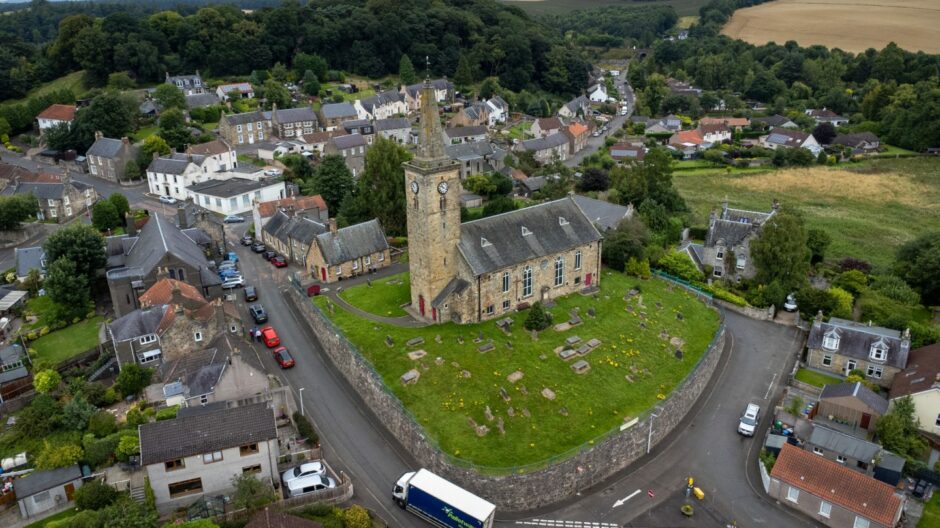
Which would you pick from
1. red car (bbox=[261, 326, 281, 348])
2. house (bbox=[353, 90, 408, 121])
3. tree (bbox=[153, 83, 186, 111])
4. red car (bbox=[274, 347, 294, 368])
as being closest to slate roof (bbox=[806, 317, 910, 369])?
red car (bbox=[274, 347, 294, 368])

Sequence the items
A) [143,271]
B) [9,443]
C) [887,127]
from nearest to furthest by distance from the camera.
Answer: [9,443], [143,271], [887,127]

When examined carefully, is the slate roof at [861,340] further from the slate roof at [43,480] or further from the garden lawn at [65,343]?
the garden lawn at [65,343]

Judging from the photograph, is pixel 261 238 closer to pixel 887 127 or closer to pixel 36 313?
pixel 36 313


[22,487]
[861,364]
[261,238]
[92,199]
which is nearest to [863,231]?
[861,364]

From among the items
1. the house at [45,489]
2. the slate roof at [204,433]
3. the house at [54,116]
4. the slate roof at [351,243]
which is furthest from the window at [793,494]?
the house at [54,116]

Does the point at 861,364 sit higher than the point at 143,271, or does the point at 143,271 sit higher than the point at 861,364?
the point at 143,271

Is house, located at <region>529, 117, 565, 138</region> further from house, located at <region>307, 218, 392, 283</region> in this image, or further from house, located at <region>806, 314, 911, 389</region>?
house, located at <region>806, 314, 911, 389</region>
